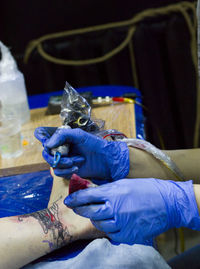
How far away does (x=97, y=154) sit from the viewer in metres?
1.02

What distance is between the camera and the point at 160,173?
1.17 meters

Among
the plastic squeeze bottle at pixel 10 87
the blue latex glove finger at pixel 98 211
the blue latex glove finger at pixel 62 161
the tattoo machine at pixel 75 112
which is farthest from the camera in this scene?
the plastic squeeze bottle at pixel 10 87

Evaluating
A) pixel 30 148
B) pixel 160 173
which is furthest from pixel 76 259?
pixel 30 148

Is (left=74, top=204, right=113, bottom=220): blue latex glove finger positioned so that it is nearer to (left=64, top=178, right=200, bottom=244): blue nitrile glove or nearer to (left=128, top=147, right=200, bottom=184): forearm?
(left=64, top=178, right=200, bottom=244): blue nitrile glove

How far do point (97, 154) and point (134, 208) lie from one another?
0.85 ft

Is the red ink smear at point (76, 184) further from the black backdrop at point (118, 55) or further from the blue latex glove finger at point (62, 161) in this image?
the black backdrop at point (118, 55)

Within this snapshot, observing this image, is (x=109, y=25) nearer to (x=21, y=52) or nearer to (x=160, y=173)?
(x=21, y=52)

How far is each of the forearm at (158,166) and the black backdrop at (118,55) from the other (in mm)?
1226

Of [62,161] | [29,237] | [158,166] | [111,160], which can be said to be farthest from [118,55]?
[29,237]

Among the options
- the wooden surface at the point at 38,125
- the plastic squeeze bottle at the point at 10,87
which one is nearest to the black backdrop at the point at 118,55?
the wooden surface at the point at 38,125

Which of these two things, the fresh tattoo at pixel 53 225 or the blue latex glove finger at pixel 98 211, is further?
the fresh tattoo at pixel 53 225

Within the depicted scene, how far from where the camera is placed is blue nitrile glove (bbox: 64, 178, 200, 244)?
818 mm

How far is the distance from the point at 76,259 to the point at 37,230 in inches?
6.1

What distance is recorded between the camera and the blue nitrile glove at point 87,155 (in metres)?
0.94
